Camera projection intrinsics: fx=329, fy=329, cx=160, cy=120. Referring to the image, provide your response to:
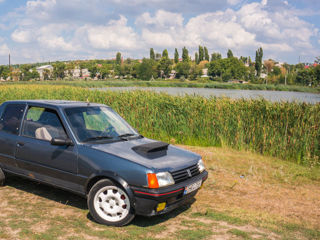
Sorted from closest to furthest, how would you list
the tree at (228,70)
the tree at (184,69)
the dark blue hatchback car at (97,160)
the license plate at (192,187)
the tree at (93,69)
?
the dark blue hatchback car at (97,160), the license plate at (192,187), the tree at (228,70), the tree at (184,69), the tree at (93,69)

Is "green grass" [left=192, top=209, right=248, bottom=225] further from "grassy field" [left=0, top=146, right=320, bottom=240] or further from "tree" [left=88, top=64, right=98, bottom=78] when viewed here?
"tree" [left=88, top=64, right=98, bottom=78]

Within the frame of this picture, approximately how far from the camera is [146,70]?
15100 centimetres

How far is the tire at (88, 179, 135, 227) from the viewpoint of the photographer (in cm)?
427

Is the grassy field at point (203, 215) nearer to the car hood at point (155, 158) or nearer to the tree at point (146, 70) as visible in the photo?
the car hood at point (155, 158)

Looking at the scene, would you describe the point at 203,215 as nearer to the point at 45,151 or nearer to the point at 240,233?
the point at 240,233

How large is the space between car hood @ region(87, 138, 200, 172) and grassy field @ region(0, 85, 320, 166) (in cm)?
645

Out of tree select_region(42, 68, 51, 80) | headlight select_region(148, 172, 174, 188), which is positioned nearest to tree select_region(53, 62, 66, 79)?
tree select_region(42, 68, 51, 80)

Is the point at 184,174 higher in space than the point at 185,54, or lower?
lower

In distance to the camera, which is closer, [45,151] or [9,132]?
[45,151]

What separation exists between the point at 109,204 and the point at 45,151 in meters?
1.39

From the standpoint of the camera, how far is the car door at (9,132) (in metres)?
5.50

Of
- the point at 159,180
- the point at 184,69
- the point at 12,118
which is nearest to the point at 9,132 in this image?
the point at 12,118

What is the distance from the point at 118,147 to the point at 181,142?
8.29m

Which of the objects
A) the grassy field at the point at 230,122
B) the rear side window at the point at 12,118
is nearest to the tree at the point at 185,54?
the grassy field at the point at 230,122
